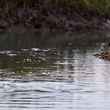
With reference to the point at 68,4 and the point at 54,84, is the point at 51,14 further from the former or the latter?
the point at 54,84

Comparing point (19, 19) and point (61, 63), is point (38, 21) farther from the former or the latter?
point (61, 63)

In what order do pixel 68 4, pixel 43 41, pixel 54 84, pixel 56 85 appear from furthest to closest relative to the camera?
pixel 68 4
pixel 43 41
pixel 54 84
pixel 56 85

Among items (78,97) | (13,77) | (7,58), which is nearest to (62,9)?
(7,58)

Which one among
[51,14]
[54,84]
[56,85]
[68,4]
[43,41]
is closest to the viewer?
[56,85]

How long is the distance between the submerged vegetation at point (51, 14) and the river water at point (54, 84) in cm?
5741

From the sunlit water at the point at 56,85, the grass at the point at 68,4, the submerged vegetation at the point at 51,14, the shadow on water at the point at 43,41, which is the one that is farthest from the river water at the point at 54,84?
the grass at the point at 68,4

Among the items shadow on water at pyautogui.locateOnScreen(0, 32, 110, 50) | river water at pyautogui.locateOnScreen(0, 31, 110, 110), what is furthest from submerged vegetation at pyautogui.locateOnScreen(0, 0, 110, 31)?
river water at pyautogui.locateOnScreen(0, 31, 110, 110)

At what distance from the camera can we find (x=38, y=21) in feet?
336

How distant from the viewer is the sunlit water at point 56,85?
2211 centimetres

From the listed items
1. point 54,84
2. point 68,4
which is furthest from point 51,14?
point 54,84

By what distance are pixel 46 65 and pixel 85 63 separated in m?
3.09

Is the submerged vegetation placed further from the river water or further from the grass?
the river water

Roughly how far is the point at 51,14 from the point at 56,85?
8057 cm

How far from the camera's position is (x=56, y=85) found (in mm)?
27344
